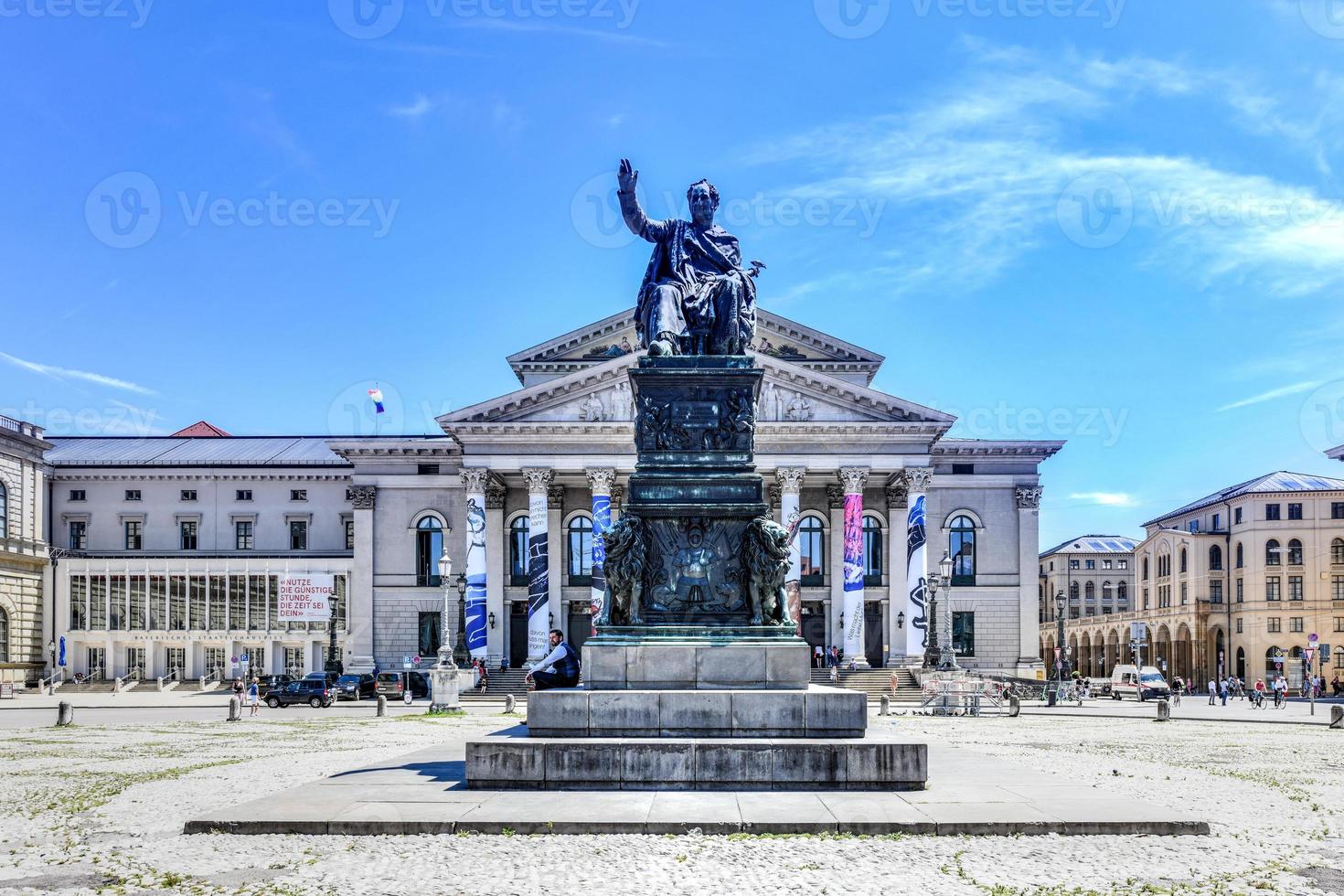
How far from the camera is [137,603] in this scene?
7775cm

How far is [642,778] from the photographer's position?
12.7 m

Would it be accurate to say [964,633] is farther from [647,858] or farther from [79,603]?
[647,858]

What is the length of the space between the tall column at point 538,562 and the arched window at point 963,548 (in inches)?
A: 971

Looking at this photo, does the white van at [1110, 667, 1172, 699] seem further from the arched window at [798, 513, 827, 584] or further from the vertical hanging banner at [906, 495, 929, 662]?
the arched window at [798, 513, 827, 584]

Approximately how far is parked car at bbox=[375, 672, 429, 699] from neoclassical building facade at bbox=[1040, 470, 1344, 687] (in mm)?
57084

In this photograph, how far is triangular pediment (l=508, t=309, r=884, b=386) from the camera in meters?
74.8

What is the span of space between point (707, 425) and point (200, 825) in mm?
6671

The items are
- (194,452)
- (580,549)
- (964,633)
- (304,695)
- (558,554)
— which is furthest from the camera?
(194,452)

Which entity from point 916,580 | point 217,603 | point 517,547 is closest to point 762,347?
point 916,580

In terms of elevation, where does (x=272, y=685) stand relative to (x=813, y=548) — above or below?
below

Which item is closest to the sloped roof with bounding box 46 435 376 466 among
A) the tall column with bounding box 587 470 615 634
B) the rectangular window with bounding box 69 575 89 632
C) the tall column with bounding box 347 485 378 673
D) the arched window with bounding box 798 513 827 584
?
the rectangular window with bounding box 69 575 89 632

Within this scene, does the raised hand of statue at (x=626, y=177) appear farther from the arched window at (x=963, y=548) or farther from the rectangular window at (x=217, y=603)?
the rectangular window at (x=217, y=603)

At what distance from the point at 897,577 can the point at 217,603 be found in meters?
41.1

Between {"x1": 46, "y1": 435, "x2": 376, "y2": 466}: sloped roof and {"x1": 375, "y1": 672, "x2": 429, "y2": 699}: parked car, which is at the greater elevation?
{"x1": 46, "y1": 435, "x2": 376, "y2": 466}: sloped roof
